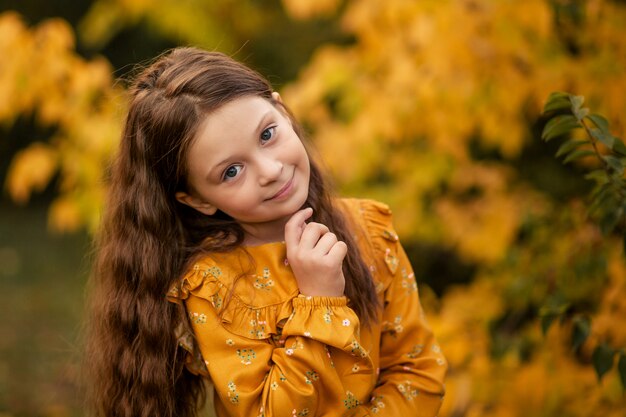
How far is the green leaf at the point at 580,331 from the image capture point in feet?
6.86

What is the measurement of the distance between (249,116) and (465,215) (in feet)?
7.59

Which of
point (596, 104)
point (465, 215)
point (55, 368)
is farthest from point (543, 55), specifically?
point (55, 368)

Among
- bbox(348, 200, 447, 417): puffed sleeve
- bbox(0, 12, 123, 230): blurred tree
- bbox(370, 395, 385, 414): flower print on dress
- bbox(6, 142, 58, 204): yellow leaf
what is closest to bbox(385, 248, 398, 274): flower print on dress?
bbox(348, 200, 447, 417): puffed sleeve

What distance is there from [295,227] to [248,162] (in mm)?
177

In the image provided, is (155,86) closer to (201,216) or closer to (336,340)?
(201,216)

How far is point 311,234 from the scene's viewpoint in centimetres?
173

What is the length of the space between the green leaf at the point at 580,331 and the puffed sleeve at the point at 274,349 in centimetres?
67

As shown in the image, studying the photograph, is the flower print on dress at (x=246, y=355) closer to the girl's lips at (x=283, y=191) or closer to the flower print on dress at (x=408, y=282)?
the girl's lips at (x=283, y=191)

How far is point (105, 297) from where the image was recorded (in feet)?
6.33

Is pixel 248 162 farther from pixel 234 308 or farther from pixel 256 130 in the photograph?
pixel 234 308

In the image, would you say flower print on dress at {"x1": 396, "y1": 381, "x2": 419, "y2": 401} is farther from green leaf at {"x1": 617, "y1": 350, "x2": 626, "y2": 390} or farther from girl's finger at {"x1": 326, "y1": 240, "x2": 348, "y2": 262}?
green leaf at {"x1": 617, "y1": 350, "x2": 626, "y2": 390}

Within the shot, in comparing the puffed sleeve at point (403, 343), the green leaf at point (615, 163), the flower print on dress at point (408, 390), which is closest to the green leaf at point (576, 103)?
the green leaf at point (615, 163)

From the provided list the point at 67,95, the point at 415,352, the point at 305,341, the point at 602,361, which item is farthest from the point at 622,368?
the point at 67,95

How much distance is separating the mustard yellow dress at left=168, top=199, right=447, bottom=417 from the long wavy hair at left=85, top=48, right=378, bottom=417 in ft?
0.19
